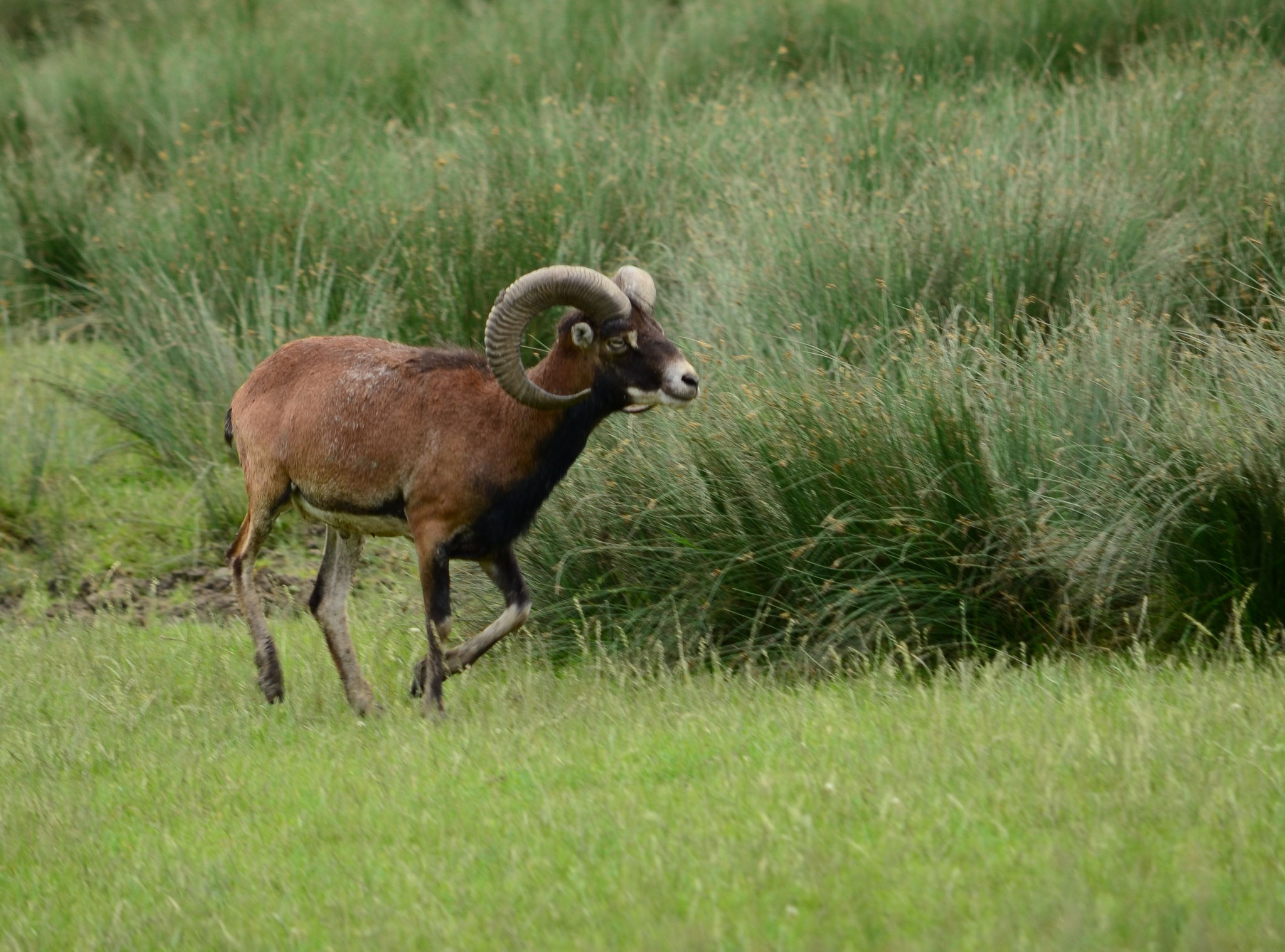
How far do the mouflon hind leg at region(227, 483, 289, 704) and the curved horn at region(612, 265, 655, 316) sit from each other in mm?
1859

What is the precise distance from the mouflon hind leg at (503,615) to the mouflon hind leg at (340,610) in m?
0.49

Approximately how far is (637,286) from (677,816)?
2.67 metres

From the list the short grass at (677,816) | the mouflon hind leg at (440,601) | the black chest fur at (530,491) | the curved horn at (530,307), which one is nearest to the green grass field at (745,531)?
the short grass at (677,816)

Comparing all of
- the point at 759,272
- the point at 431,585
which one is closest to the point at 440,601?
the point at 431,585

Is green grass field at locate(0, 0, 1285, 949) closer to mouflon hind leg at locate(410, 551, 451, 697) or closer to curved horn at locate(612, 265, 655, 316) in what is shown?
mouflon hind leg at locate(410, 551, 451, 697)

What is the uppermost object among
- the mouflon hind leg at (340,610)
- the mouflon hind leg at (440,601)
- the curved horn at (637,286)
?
the curved horn at (637,286)

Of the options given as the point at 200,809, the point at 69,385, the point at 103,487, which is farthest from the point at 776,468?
the point at 69,385

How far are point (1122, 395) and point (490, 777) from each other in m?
3.69

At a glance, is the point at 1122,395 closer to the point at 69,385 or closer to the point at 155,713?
the point at 155,713

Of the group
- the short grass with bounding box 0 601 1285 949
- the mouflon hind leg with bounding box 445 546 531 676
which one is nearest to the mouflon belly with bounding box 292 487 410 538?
the mouflon hind leg with bounding box 445 546 531 676

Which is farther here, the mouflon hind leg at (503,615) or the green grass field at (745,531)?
the mouflon hind leg at (503,615)

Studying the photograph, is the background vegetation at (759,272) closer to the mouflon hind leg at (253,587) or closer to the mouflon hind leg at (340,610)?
the mouflon hind leg at (340,610)

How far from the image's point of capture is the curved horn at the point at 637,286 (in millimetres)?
6910

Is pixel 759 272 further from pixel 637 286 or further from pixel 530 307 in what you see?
pixel 530 307
